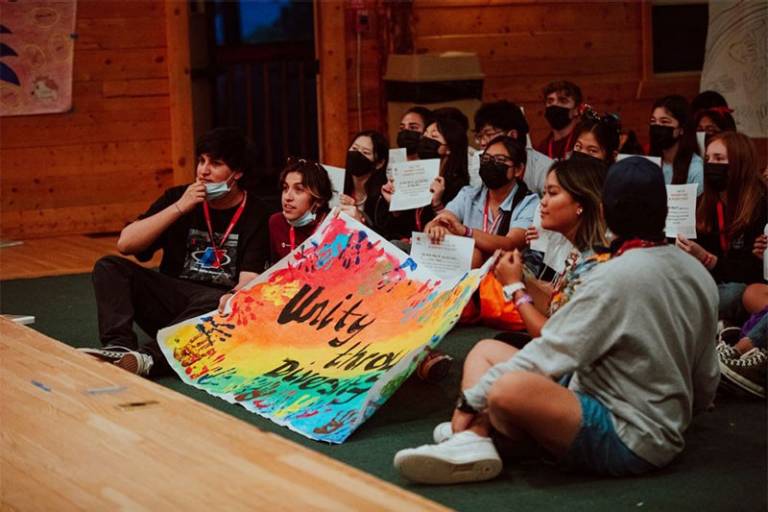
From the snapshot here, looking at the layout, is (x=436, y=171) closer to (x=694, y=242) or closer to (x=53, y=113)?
(x=694, y=242)

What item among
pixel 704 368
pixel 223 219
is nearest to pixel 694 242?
pixel 704 368

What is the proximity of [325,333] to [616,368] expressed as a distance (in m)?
1.47

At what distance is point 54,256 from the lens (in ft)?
24.6

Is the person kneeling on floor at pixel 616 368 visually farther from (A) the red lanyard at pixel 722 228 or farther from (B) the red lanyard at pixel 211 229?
(B) the red lanyard at pixel 211 229

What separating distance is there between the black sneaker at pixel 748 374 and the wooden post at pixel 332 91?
4979mm

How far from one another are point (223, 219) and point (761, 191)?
2095mm

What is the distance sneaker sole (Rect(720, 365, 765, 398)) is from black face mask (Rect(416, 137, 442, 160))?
6.47 ft

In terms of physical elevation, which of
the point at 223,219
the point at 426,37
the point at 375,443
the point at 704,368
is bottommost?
the point at 375,443

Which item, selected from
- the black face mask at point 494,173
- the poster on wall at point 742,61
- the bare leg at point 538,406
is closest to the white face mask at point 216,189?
the black face mask at point 494,173

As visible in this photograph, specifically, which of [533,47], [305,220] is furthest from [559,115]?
[533,47]

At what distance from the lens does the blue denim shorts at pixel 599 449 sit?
10.6 feet

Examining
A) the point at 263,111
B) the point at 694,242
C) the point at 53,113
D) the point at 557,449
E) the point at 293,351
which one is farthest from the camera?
the point at 263,111

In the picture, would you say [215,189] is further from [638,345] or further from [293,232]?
[638,345]

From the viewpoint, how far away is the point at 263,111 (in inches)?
421
